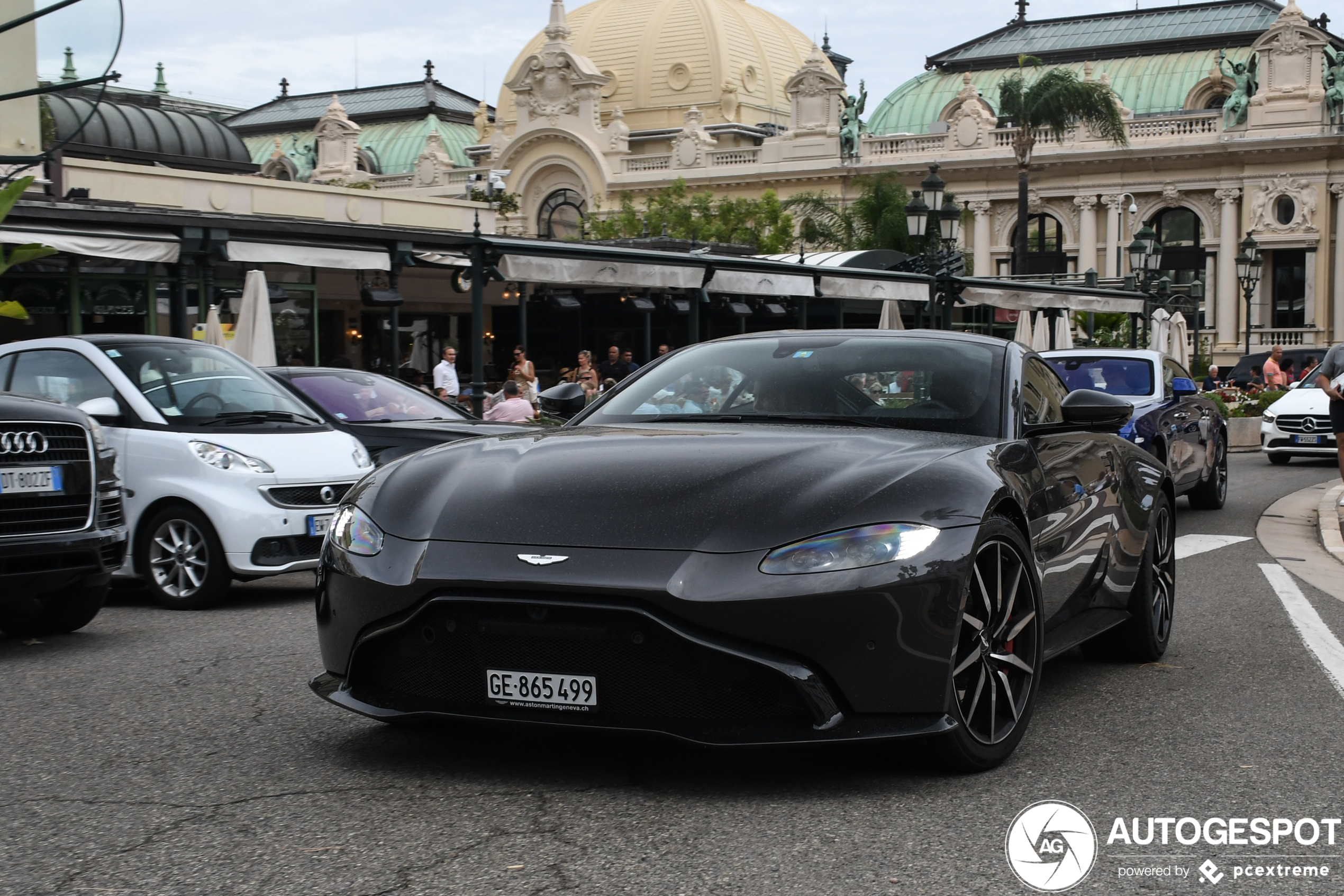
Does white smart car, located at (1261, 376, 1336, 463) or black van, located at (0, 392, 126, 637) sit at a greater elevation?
black van, located at (0, 392, 126, 637)

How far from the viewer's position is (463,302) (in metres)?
38.9

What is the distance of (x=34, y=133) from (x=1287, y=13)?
56.4 meters

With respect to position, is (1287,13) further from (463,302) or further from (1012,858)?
(1012,858)

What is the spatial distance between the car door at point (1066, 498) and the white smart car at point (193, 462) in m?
4.89

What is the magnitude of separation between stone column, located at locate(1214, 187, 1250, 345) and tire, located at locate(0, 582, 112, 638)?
65.1 metres

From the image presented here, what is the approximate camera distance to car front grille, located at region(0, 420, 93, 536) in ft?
23.9

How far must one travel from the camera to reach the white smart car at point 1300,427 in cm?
2262

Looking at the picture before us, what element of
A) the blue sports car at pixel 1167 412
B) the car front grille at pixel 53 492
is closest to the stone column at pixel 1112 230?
the blue sports car at pixel 1167 412

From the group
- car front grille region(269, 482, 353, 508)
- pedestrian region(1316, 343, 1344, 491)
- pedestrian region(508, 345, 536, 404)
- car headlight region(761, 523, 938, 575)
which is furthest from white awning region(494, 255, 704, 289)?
car headlight region(761, 523, 938, 575)

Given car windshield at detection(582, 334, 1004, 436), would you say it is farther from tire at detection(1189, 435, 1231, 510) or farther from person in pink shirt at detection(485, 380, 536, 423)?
person in pink shirt at detection(485, 380, 536, 423)

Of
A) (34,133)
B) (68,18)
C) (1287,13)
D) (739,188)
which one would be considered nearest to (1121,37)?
(1287,13)

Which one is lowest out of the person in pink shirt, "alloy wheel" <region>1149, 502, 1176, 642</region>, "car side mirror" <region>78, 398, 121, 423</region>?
"alloy wheel" <region>1149, 502, 1176, 642</region>

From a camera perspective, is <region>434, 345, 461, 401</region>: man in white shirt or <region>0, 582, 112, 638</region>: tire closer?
<region>0, 582, 112, 638</region>: tire

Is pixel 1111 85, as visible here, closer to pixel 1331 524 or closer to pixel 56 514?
pixel 1331 524
